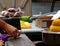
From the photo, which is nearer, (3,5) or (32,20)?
(32,20)

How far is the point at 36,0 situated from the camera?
9.93ft

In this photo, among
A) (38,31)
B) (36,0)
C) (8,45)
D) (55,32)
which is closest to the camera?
(8,45)

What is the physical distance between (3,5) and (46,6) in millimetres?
729

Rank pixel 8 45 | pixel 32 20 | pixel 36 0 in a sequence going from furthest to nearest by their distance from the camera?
pixel 36 0, pixel 32 20, pixel 8 45

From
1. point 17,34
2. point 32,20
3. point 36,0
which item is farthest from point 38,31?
point 36,0

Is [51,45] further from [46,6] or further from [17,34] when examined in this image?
[46,6]

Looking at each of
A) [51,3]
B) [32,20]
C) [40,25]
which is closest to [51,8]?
[51,3]

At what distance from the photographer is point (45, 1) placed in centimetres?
306

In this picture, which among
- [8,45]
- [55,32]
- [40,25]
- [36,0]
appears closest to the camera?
[8,45]

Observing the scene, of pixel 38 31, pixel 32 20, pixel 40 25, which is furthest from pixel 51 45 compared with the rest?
pixel 32 20

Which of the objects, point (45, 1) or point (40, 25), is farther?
point (45, 1)

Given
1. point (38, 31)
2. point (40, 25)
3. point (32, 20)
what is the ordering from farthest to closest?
point (32, 20), point (40, 25), point (38, 31)

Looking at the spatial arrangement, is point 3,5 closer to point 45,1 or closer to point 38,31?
point 45,1

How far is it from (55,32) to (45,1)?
7.65 ft
